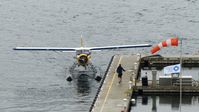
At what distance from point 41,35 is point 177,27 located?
54.0ft

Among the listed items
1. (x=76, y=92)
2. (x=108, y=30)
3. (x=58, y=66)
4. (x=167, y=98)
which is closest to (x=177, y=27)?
(x=108, y=30)

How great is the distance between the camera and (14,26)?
9381 centimetres

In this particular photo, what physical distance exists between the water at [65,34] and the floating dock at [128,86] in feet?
9.09

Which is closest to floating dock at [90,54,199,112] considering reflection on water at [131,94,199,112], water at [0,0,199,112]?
reflection on water at [131,94,199,112]

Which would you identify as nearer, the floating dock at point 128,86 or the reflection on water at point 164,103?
the floating dock at point 128,86

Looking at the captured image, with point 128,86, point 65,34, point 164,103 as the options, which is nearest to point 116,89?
point 128,86

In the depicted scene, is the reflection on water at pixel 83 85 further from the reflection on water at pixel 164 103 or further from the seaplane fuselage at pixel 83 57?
the reflection on water at pixel 164 103

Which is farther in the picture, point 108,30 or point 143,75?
point 108,30

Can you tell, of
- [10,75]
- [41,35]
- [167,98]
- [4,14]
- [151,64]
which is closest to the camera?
[167,98]

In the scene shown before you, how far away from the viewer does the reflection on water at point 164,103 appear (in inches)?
2048

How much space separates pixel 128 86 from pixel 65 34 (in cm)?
3336

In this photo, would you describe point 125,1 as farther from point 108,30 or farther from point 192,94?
point 192,94

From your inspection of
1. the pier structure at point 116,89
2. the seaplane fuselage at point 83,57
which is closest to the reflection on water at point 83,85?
the seaplane fuselage at point 83,57

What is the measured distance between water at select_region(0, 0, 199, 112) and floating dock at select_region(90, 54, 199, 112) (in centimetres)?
277
